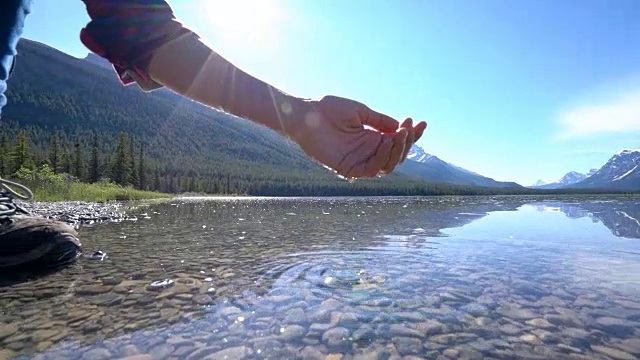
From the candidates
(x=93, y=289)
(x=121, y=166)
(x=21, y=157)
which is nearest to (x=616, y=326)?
(x=93, y=289)

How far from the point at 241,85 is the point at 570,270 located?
7.19 meters

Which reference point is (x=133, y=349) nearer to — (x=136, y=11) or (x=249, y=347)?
(x=249, y=347)

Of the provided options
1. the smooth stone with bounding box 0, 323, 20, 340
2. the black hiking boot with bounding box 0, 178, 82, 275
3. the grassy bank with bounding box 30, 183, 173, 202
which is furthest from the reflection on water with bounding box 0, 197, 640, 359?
the grassy bank with bounding box 30, 183, 173, 202

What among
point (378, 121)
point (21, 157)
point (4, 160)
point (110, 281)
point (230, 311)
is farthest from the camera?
point (4, 160)

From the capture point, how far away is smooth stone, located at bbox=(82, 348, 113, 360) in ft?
10.6

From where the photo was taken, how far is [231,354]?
10.9ft

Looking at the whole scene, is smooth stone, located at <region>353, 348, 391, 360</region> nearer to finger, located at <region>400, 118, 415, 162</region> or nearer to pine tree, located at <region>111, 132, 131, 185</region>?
finger, located at <region>400, 118, 415, 162</region>

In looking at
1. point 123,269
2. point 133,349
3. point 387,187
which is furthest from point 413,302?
point 387,187

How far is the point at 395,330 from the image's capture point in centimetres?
386

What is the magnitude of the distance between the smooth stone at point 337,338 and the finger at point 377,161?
81.4 inches

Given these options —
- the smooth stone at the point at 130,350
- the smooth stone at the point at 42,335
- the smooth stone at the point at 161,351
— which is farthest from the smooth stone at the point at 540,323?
the smooth stone at the point at 42,335

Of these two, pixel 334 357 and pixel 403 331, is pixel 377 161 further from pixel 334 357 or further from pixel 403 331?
pixel 403 331

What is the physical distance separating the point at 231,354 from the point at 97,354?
1140 millimetres

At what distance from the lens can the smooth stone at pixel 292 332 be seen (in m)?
3.70
